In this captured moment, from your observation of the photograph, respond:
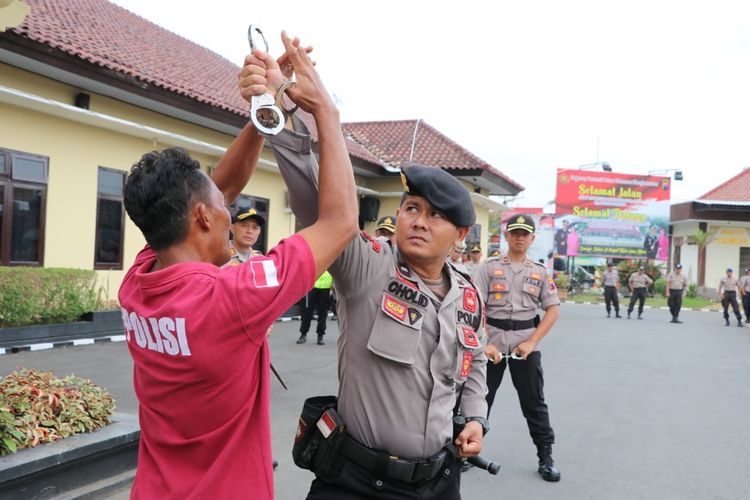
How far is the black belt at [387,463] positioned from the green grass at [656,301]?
83.3 feet

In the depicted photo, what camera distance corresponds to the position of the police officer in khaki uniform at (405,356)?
1905 mm

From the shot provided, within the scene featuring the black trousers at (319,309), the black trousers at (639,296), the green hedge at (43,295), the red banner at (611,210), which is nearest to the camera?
the green hedge at (43,295)

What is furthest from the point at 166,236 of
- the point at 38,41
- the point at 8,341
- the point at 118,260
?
the point at 118,260

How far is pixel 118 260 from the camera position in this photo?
10859 mm

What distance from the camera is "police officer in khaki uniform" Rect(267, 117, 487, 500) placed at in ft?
6.25

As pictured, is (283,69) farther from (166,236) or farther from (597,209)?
(597,209)

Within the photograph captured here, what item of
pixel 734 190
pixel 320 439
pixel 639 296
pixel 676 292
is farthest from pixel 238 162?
pixel 734 190

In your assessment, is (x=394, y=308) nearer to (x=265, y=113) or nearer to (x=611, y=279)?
(x=265, y=113)

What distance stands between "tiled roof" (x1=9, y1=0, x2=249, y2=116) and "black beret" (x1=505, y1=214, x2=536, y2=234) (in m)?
6.81

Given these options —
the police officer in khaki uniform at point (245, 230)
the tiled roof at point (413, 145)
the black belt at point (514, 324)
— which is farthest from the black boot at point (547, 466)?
the tiled roof at point (413, 145)

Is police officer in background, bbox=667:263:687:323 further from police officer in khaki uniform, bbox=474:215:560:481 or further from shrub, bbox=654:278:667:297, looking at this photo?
police officer in khaki uniform, bbox=474:215:560:481

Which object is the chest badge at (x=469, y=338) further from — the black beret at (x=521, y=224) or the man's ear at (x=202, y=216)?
the black beret at (x=521, y=224)

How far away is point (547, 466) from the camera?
14.6 ft

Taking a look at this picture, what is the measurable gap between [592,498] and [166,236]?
375cm
